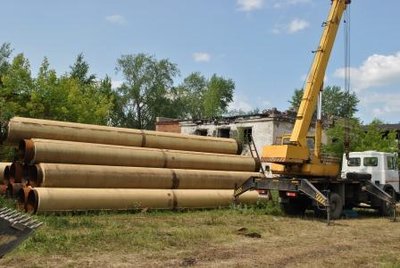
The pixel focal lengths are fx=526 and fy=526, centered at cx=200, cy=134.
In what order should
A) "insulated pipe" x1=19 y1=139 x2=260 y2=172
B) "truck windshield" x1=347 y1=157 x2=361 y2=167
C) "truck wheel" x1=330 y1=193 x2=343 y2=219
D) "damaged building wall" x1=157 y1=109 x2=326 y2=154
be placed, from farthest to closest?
"damaged building wall" x1=157 y1=109 x2=326 y2=154 < "truck windshield" x1=347 y1=157 x2=361 y2=167 < "truck wheel" x1=330 y1=193 x2=343 y2=219 < "insulated pipe" x1=19 y1=139 x2=260 y2=172

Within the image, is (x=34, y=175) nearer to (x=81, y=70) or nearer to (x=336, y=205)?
(x=336, y=205)

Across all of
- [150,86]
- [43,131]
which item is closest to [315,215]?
[43,131]

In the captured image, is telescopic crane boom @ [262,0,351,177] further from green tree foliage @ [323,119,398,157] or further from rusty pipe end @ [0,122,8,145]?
green tree foliage @ [323,119,398,157]

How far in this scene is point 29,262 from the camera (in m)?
8.20

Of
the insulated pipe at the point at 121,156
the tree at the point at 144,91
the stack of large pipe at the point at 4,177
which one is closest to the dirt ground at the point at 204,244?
the insulated pipe at the point at 121,156

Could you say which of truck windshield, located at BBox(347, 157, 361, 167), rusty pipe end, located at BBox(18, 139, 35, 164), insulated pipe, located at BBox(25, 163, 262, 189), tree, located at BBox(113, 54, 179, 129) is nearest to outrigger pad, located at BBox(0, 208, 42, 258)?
insulated pipe, located at BBox(25, 163, 262, 189)

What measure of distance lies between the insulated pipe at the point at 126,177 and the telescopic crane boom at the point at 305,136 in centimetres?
186

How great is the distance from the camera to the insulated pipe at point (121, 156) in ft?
48.0

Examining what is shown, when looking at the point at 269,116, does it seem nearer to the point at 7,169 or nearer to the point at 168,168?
the point at 168,168

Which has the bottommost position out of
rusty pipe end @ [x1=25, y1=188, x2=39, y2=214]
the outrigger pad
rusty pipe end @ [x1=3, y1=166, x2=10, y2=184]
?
rusty pipe end @ [x1=25, y1=188, x2=39, y2=214]

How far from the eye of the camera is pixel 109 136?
1686cm

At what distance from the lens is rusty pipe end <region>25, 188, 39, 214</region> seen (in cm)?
1382

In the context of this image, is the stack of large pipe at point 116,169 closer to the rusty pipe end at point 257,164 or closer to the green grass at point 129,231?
the green grass at point 129,231

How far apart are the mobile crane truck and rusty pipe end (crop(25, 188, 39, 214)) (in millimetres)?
7028
